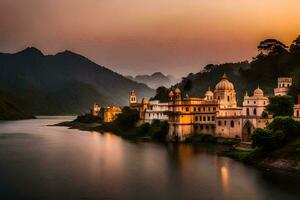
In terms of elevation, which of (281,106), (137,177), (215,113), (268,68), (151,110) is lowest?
(137,177)

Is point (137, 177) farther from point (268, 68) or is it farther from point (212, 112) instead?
point (268, 68)

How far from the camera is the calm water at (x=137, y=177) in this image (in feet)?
96.5

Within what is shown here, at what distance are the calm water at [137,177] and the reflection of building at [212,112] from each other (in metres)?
6.24

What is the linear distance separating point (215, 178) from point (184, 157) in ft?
37.3

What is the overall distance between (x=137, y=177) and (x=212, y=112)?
25.7m

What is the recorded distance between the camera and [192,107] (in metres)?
60.8

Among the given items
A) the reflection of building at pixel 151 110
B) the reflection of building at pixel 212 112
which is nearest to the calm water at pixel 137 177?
the reflection of building at pixel 212 112

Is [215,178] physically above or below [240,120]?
below

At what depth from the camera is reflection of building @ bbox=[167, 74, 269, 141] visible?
186 ft

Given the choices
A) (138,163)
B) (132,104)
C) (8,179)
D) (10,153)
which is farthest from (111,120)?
(8,179)

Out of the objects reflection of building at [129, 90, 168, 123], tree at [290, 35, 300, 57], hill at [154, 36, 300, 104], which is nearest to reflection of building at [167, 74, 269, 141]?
reflection of building at [129, 90, 168, 123]

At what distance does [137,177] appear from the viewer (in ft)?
115

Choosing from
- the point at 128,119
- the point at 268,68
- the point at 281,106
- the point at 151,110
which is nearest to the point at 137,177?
the point at 281,106

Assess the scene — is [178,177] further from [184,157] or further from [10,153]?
[10,153]
